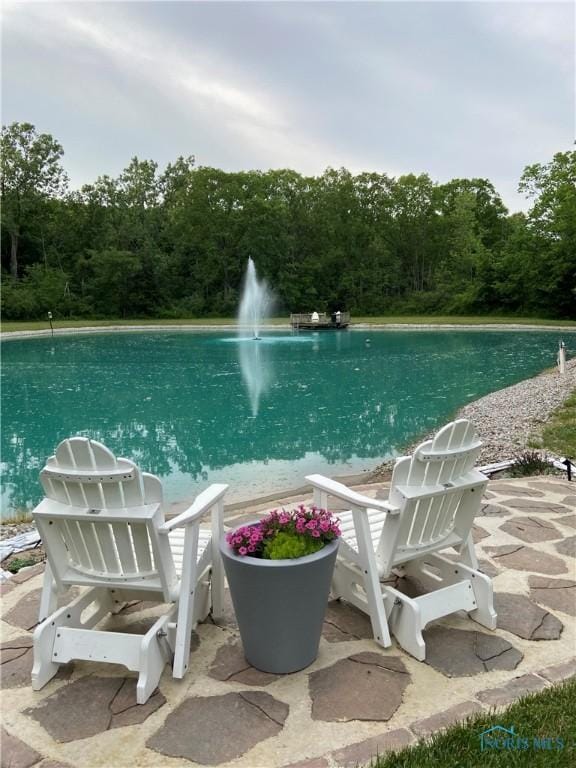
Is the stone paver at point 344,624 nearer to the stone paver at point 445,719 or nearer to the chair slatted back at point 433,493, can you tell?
the chair slatted back at point 433,493

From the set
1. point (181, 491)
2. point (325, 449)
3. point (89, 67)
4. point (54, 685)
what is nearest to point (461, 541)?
point (54, 685)

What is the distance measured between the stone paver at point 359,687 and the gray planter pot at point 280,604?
Answer: 0.45 ft

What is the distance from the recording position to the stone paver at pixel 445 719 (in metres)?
2.00

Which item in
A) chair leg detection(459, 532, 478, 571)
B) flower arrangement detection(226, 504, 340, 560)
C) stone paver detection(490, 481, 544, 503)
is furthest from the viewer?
stone paver detection(490, 481, 544, 503)

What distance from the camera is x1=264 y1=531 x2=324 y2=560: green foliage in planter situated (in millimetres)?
2240

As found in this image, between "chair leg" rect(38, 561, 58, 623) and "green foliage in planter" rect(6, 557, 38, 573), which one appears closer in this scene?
"chair leg" rect(38, 561, 58, 623)

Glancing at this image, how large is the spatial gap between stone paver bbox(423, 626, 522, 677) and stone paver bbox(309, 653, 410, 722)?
19cm

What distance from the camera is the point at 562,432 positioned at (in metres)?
7.26

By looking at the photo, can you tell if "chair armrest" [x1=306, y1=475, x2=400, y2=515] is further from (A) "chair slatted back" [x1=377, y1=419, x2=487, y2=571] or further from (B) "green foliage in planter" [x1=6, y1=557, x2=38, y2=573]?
(B) "green foliage in planter" [x1=6, y1=557, x2=38, y2=573]

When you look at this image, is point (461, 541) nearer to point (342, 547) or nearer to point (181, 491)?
point (342, 547)

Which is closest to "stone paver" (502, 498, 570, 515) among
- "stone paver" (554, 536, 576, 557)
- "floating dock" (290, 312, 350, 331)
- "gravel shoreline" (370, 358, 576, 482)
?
"stone paver" (554, 536, 576, 557)

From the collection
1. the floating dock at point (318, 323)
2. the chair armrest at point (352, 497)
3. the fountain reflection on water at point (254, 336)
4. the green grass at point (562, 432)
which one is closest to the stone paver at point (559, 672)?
the chair armrest at point (352, 497)

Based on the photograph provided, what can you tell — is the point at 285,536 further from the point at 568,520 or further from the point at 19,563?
the point at 568,520

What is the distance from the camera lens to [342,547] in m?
2.68
